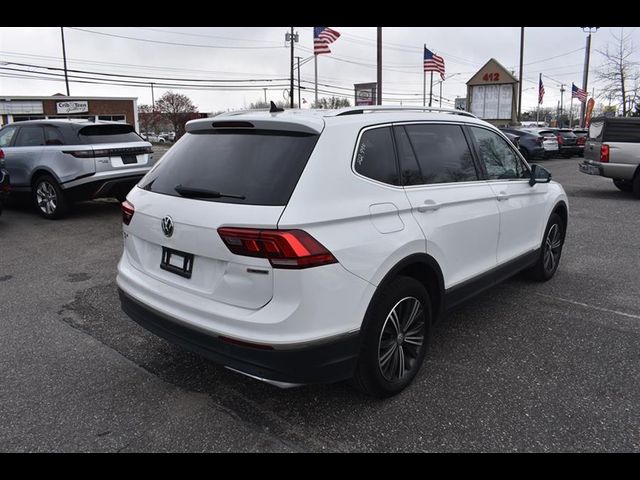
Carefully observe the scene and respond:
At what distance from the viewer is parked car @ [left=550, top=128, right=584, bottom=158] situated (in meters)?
23.4

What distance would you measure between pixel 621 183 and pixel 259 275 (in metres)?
13.1

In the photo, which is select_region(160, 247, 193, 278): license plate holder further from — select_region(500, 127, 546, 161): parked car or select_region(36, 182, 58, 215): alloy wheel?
select_region(500, 127, 546, 161): parked car

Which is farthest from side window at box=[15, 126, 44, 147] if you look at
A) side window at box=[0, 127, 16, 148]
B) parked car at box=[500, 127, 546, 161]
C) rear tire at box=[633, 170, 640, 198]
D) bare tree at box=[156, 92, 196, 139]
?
bare tree at box=[156, 92, 196, 139]

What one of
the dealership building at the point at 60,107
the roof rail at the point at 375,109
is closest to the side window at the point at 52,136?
the roof rail at the point at 375,109

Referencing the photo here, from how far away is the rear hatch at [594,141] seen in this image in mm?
11859

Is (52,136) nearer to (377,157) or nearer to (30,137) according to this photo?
(30,137)

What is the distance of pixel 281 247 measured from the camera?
2.49 metres

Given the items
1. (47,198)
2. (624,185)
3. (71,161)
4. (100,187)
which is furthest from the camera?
(624,185)

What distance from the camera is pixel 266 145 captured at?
2895 mm

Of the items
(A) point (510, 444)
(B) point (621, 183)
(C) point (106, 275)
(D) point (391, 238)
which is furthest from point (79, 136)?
(B) point (621, 183)

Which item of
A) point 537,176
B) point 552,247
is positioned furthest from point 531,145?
point 537,176

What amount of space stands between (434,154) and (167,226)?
1.88 meters

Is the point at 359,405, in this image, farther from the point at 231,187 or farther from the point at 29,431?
the point at 29,431

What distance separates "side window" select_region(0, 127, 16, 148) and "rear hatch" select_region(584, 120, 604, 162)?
481 inches
